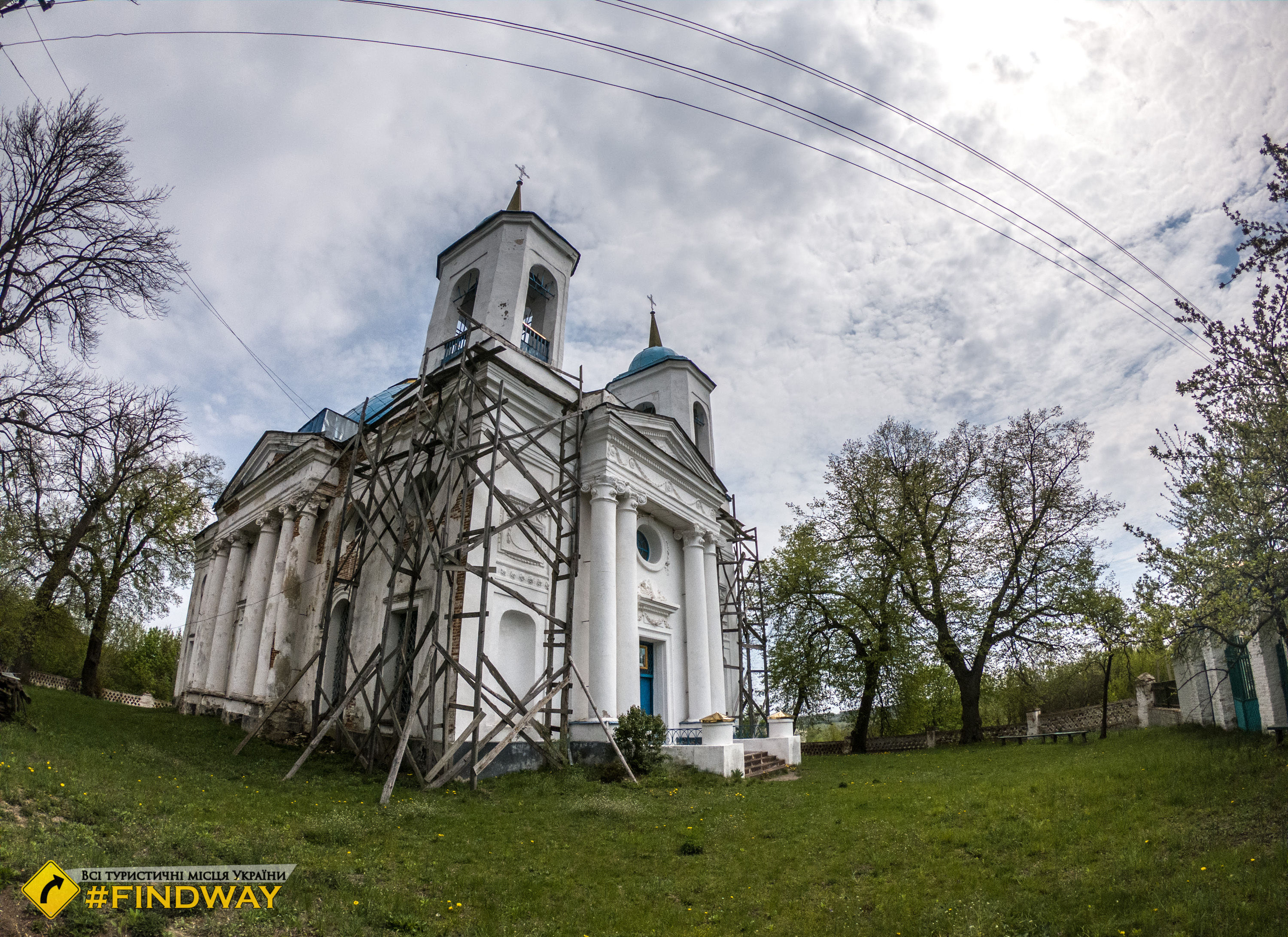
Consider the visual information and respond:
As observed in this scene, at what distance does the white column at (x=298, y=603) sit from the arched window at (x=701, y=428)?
41.6ft

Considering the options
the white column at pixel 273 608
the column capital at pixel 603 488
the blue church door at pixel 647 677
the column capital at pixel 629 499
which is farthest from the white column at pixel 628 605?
the white column at pixel 273 608

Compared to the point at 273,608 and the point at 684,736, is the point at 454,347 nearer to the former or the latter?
the point at 273,608

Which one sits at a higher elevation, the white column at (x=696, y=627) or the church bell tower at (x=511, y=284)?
the church bell tower at (x=511, y=284)

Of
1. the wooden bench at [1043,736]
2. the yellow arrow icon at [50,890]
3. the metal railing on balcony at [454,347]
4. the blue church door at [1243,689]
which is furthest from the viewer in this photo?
the wooden bench at [1043,736]

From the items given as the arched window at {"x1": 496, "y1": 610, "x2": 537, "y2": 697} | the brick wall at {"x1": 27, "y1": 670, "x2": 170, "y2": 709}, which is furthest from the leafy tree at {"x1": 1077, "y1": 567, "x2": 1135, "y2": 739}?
the brick wall at {"x1": 27, "y1": 670, "x2": 170, "y2": 709}

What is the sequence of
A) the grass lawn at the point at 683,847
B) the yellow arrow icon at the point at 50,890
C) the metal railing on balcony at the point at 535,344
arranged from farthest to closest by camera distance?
the metal railing on balcony at the point at 535,344 < the grass lawn at the point at 683,847 < the yellow arrow icon at the point at 50,890

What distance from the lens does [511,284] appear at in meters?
17.7

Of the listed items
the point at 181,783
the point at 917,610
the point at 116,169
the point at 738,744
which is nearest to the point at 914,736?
the point at 917,610

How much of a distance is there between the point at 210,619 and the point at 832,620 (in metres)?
22.2

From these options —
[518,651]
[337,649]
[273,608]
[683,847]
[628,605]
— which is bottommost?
[683,847]

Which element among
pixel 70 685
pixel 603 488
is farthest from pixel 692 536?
pixel 70 685

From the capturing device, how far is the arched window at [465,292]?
1898 cm

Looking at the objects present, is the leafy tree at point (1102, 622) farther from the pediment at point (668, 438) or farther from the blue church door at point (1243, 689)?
the pediment at point (668, 438)

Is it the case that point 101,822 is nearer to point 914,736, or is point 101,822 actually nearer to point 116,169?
point 116,169
